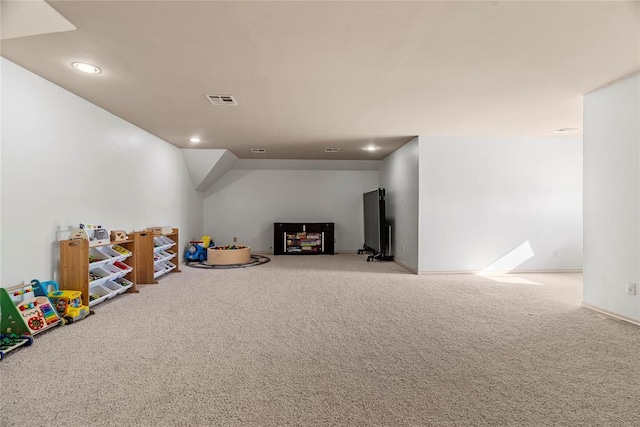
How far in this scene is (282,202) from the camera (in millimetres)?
9188

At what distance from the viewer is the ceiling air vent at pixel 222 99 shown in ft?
Result: 12.8

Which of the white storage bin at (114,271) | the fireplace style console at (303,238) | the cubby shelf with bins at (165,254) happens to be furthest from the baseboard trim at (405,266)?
the white storage bin at (114,271)

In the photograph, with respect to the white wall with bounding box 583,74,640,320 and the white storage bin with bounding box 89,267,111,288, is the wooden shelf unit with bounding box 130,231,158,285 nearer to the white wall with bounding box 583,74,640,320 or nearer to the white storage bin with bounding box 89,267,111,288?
the white storage bin with bounding box 89,267,111,288

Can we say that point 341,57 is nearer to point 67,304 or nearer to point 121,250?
point 67,304

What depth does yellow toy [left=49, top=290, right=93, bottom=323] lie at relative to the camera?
10.8ft

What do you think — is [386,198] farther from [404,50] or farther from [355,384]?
[355,384]

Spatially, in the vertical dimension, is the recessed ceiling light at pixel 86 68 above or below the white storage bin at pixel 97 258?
above

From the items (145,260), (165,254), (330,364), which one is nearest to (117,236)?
(145,260)

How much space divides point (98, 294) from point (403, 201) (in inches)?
212

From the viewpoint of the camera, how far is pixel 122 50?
2.77 metres

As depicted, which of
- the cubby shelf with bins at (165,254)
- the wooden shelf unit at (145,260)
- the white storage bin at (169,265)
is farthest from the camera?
the white storage bin at (169,265)

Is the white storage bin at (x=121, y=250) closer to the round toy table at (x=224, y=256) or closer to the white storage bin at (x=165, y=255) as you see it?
the white storage bin at (x=165, y=255)

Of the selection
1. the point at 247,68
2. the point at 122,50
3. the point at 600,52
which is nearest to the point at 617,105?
the point at 600,52

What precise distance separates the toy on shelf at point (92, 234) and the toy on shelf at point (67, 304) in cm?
55
